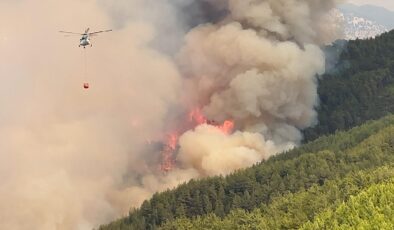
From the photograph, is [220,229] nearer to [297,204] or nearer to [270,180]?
[297,204]

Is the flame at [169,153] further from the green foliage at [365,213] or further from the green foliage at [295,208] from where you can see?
the green foliage at [365,213]

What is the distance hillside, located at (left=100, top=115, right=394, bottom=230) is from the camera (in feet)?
397

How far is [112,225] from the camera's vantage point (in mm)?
122312

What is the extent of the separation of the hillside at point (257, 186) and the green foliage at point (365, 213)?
78.5 feet

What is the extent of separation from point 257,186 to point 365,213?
45.4 metres

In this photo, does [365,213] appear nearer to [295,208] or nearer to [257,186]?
[295,208]

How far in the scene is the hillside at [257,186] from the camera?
12088 centimetres

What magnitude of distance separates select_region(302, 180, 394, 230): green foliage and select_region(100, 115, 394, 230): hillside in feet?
78.5

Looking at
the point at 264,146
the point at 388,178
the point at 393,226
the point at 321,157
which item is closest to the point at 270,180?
the point at 321,157

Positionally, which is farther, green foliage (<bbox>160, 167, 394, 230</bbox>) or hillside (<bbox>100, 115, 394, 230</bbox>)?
hillside (<bbox>100, 115, 394, 230</bbox>)

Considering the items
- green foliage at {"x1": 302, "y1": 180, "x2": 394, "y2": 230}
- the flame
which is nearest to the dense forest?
green foliage at {"x1": 302, "y1": 180, "x2": 394, "y2": 230}

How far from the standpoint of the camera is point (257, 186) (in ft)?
415

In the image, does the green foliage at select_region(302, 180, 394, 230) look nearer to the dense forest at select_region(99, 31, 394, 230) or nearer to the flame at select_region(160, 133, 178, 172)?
the dense forest at select_region(99, 31, 394, 230)

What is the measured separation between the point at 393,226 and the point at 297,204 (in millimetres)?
29640
